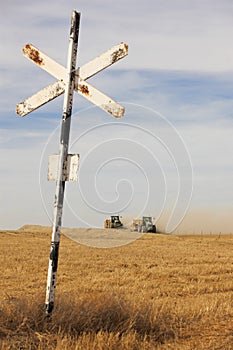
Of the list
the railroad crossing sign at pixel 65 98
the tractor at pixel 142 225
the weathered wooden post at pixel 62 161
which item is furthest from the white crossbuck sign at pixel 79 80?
the tractor at pixel 142 225

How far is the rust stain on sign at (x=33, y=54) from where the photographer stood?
8281 mm

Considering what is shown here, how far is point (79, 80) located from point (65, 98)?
33 cm

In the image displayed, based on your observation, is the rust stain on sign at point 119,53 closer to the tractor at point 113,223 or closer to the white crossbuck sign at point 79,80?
the white crossbuck sign at point 79,80

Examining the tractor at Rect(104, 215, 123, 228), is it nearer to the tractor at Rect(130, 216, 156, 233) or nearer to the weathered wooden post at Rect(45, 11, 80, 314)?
the tractor at Rect(130, 216, 156, 233)

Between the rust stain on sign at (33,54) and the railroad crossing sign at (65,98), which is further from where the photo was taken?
the rust stain on sign at (33,54)

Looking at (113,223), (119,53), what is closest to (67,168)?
(119,53)

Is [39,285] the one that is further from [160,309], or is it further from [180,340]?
[180,340]

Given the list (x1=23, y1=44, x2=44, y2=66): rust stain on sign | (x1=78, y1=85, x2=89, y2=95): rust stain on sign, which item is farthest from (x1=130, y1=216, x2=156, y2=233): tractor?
(x1=78, y1=85, x2=89, y2=95): rust stain on sign

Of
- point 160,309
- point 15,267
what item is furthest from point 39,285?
point 160,309

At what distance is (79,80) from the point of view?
8.09m

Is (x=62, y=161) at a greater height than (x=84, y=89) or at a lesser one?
lesser

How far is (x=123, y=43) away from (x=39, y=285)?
30.9ft

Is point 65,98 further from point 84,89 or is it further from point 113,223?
point 113,223

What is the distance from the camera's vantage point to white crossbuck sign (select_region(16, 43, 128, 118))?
25.3 feet
